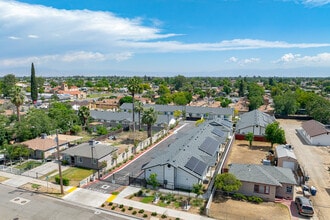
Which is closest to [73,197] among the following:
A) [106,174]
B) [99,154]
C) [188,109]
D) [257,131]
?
[106,174]

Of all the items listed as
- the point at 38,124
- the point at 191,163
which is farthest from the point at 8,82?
the point at 191,163

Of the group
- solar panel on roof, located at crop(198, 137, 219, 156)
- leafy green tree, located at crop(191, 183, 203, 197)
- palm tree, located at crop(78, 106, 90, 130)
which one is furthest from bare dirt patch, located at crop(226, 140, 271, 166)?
palm tree, located at crop(78, 106, 90, 130)

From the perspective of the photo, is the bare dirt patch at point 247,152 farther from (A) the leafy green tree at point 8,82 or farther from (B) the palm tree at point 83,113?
(A) the leafy green tree at point 8,82

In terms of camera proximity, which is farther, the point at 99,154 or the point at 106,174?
the point at 99,154

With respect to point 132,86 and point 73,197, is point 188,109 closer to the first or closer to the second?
point 132,86

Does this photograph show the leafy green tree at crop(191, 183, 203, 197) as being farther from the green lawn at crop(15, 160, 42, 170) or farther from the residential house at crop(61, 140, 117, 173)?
the green lawn at crop(15, 160, 42, 170)

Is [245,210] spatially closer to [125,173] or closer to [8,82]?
[125,173]

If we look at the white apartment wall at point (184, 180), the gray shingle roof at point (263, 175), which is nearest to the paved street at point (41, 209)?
the white apartment wall at point (184, 180)
